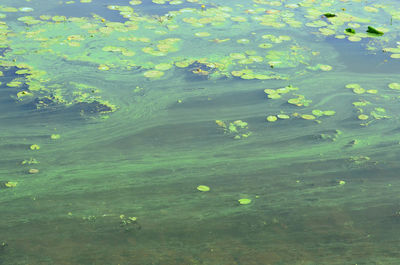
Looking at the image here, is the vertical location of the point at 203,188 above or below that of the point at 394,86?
below

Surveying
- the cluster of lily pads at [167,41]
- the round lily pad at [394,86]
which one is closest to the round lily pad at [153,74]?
the cluster of lily pads at [167,41]

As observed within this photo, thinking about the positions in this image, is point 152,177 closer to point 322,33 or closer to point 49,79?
point 49,79

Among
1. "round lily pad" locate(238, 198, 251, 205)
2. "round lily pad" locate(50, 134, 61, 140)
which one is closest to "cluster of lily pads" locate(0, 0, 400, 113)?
"round lily pad" locate(50, 134, 61, 140)


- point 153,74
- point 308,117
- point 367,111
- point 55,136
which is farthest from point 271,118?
point 55,136

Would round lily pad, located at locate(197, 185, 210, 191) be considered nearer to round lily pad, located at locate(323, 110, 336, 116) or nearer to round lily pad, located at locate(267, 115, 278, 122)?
round lily pad, located at locate(267, 115, 278, 122)

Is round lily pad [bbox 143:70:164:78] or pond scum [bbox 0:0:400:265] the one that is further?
round lily pad [bbox 143:70:164:78]

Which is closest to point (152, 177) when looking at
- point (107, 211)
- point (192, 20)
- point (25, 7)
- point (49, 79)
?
point (107, 211)

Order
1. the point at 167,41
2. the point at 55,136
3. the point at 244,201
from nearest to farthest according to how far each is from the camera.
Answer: the point at 244,201 → the point at 55,136 → the point at 167,41

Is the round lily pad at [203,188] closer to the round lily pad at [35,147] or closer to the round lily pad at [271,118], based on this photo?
the round lily pad at [271,118]

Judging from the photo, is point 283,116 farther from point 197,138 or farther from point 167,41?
point 167,41
